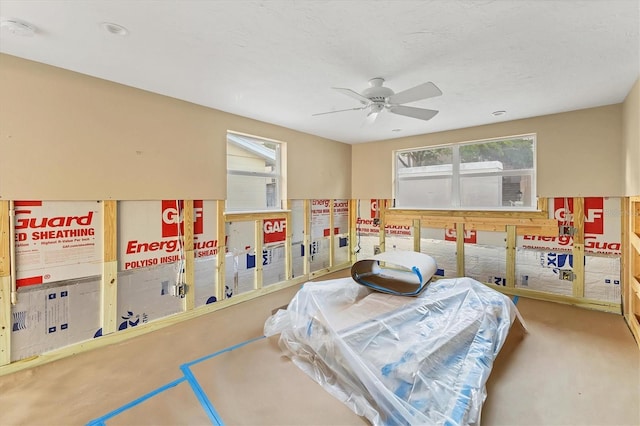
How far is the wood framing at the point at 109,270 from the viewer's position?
9.37 feet

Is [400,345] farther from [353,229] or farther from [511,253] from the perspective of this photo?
[353,229]

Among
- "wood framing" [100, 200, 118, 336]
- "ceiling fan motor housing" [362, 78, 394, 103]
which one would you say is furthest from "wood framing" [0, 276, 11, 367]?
"ceiling fan motor housing" [362, 78, 394, 103]

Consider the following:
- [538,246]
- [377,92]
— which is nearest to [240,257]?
[377,92]

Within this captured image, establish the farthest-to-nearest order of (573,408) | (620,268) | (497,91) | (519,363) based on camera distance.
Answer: (620,268)
(497,91)
(519,363)
(573,408)

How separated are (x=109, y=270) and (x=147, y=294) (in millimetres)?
464

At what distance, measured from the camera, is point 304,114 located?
3.90 metres

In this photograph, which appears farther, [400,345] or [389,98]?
[389,98]

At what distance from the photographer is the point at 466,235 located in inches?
183

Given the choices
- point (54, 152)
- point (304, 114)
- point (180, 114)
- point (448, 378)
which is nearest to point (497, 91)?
point (304, 114)

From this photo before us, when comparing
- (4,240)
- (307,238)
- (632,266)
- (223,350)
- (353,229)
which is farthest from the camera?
(353,229)

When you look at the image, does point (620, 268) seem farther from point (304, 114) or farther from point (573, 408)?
point (304, 114)

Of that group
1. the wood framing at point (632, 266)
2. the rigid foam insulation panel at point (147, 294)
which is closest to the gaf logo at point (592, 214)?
the wood framing at point (632, 266)

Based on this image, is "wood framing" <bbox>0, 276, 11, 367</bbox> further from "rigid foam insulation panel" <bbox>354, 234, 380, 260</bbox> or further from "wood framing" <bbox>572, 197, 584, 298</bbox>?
"wood framing" <bbox>572, 197, 584, 298</bbox>

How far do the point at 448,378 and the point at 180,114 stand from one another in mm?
3570
